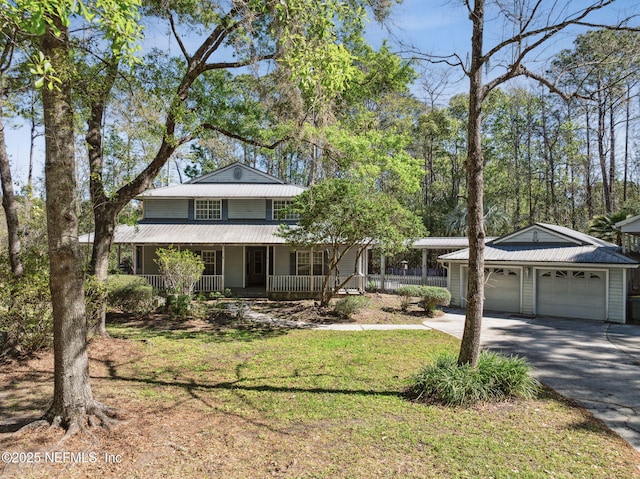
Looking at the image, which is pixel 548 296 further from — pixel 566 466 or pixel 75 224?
pixel 75 224

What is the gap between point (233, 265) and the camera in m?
19.3

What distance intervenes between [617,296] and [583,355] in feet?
20.6

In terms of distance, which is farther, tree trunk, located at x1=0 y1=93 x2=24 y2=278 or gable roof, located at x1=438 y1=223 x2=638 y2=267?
gable roof, located at x1=438 y1=223 x2=638 y2=267

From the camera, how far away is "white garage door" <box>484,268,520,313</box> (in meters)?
15.5

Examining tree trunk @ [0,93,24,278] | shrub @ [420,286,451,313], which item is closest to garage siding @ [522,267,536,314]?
shrub @ [420,286,451,313]

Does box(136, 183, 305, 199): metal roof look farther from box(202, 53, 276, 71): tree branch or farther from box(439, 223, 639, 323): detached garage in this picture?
Result: box(202, 53, 276, 71): tree branch

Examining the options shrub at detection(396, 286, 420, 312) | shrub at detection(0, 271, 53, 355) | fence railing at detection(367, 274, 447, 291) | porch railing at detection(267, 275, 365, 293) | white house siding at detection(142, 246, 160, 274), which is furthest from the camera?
fence railing at detection(367, 274, 447, 291)

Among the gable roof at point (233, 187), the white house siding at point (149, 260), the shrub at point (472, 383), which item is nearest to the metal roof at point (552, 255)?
the gable roof at point (233, 187)

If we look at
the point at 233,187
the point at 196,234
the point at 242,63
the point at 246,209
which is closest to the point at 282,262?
the point at 246,209

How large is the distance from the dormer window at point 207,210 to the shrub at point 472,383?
52.0ft

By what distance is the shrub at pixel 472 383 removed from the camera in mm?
5512

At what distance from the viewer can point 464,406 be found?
5391 mm

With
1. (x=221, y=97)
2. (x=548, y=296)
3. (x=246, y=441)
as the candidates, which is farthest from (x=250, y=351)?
(x=548, y=296)

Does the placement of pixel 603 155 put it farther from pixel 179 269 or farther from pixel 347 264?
pixel 179 269
